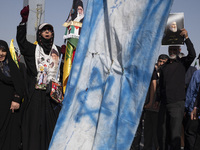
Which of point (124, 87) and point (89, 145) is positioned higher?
point (124, 87)

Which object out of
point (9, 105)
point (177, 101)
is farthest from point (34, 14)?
point (177, 101)

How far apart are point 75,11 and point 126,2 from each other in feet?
7.60

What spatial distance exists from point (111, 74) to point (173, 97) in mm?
3116

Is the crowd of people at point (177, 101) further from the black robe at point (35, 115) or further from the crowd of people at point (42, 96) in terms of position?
the black robe at point (35, 115)

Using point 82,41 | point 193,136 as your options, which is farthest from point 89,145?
point 193,136

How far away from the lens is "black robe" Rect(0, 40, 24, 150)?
14.6 feet

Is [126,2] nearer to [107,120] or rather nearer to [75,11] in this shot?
[107,120]

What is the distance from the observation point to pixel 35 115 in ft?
13.5

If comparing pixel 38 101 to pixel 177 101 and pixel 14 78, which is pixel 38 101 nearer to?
pixel 14 78

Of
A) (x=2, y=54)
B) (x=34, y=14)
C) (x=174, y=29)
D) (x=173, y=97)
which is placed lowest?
(x=173, y=97)

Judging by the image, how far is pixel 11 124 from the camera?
457 cm

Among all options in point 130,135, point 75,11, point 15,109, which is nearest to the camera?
point 130,135

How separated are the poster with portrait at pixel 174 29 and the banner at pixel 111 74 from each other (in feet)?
7.62

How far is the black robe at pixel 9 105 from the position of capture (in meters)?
4.45
